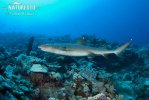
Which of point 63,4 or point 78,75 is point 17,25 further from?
point 78,75

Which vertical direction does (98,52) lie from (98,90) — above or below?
above

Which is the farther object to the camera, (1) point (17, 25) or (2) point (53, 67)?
(1) point (17, 25)

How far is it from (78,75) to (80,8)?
158 metres

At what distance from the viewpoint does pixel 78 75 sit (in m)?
8.06

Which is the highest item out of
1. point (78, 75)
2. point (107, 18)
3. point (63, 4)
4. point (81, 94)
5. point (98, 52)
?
point (63, 4)

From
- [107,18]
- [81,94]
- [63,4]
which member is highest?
[63,4]

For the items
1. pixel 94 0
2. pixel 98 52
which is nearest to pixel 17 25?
pixel 94 0

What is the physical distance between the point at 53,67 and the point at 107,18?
519ft

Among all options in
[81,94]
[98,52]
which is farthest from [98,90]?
[98,52]

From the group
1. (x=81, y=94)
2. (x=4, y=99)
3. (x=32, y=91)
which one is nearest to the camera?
(x=4, y=99)

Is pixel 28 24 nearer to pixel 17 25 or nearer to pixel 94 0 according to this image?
pixel 17 25

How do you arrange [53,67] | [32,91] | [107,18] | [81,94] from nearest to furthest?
1. [32,91]
2. [81,94]
3. [53,67]
4. [107,18]

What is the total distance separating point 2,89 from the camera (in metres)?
5.85

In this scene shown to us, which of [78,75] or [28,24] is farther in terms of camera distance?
[28,24]
